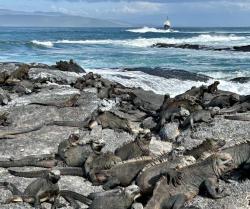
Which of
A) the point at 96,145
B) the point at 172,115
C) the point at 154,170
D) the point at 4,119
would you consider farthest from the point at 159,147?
the point at 4,119

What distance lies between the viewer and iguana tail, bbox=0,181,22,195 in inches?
292

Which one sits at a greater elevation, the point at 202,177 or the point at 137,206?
the point at 202,177

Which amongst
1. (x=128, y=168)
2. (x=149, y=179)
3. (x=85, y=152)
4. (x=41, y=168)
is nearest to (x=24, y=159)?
(x=41, y=168)

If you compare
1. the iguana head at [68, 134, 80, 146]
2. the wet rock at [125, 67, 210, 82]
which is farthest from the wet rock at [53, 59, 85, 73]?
the iguana head at [68, 134, 80, 146]

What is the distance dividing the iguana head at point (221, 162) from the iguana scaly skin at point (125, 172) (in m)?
0.95

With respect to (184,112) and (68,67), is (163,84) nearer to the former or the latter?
(68,67)

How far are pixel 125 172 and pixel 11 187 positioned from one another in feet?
5.51

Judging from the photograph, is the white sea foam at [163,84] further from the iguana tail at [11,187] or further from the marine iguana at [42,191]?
the marine iguana at [42,191]

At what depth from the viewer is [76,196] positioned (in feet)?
23.5

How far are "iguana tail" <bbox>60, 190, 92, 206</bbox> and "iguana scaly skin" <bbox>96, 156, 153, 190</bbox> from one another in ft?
1.42

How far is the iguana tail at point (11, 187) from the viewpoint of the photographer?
7.42m

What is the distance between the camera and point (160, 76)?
22531 mm

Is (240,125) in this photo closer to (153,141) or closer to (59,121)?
(153,141)

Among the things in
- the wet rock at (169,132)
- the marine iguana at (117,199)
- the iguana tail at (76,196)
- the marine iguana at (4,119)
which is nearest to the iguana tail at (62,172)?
the iguana tail at (76,196)
